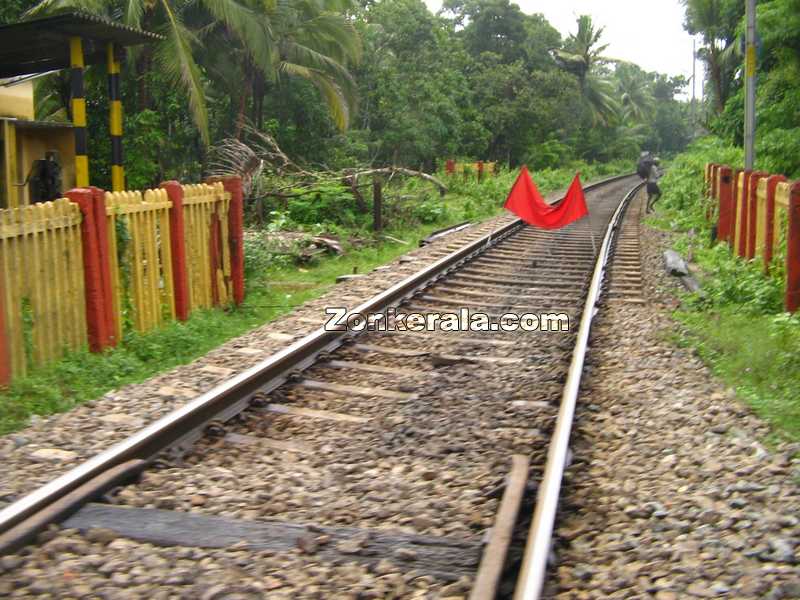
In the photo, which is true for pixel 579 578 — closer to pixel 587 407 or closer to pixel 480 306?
pixel 587 407

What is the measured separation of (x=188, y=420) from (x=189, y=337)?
3.24 m

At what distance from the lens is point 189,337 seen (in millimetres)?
8383

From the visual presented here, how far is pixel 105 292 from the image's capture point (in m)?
7.70

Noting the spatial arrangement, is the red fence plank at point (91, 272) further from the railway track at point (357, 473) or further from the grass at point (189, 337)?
the railway track at point (357, 473)

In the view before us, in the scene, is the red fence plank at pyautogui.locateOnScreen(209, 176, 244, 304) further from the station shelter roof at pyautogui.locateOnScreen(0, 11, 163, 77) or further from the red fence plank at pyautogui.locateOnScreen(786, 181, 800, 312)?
the red fence plank at pyautogui.locateOnScreen(786, 181, 800, 312)

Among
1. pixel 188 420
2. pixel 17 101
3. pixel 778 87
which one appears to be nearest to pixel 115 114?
pixel 17 101

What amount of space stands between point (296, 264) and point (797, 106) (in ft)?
37.0

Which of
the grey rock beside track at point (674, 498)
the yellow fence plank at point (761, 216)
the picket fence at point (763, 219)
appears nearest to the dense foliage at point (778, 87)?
the picket fence at point (763, 219)

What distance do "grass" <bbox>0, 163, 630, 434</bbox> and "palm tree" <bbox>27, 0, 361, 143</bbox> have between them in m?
6.55

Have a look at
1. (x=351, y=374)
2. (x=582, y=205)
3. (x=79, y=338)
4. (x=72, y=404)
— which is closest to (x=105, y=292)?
(x=79, y=338)

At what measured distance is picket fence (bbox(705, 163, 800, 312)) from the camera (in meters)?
9.05

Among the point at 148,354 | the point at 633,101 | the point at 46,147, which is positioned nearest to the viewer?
the point at 148,354

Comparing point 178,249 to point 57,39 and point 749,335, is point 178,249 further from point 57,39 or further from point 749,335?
point 749,335

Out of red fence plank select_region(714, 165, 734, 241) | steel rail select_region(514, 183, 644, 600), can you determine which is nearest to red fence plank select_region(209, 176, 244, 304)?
steel rail select_region(514, 183, 644, 600)
